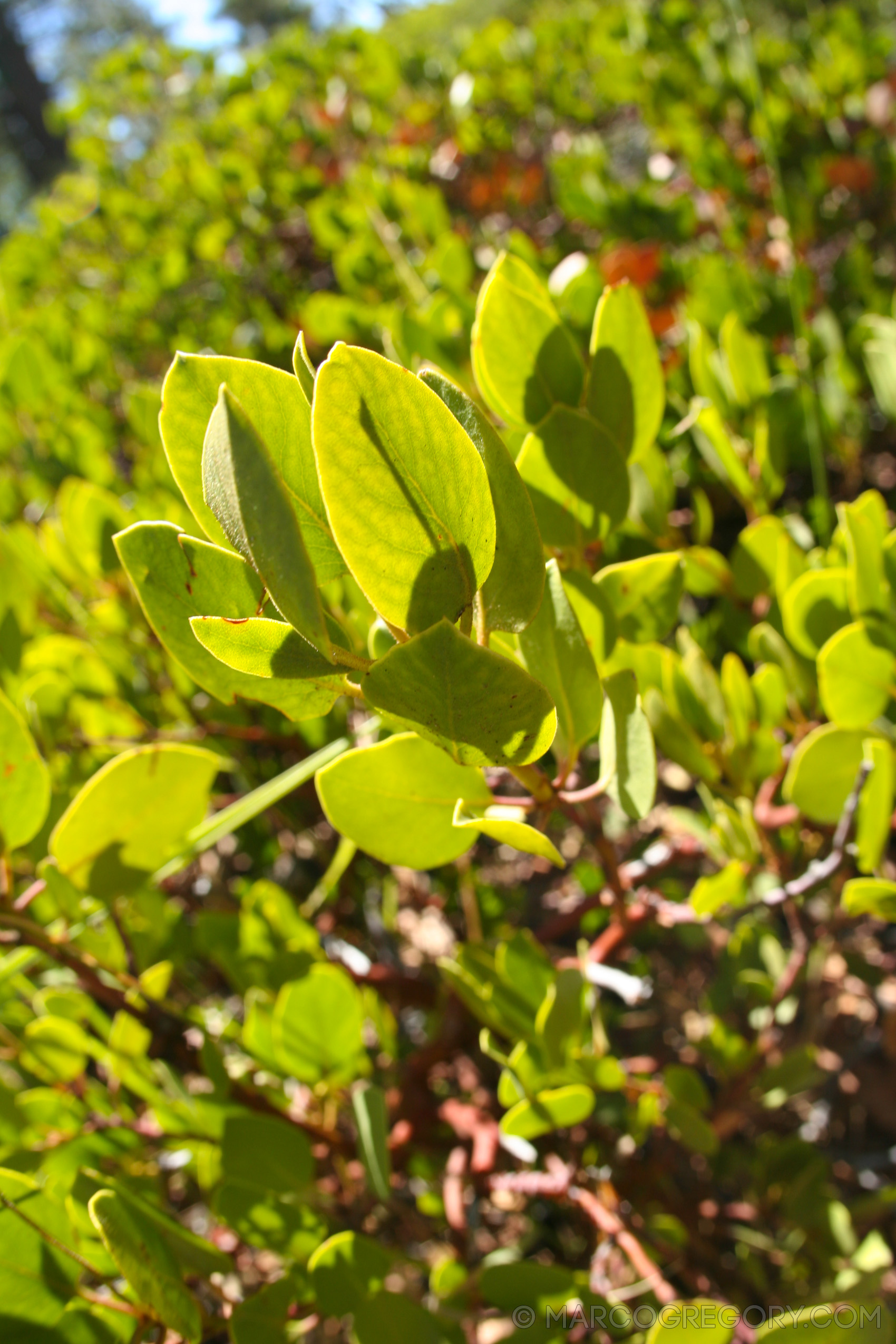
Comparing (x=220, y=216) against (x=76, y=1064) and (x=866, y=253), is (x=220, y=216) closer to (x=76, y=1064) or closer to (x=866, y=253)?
(x=866, y=253)

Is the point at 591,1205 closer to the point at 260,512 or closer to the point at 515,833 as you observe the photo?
the point at 515,833

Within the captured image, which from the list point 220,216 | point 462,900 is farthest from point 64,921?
point 220,216

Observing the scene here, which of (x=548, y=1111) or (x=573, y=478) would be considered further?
(x=548, y=1111)

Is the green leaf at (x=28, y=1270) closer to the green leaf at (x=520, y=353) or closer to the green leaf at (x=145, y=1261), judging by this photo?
the green leaf at (x=145, y=1261)

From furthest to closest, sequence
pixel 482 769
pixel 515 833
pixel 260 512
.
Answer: pixel 482 769 < pixel 515 833 < pixel 260 512

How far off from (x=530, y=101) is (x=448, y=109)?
0.72 ft

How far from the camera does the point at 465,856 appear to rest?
Result: 4.19 feet

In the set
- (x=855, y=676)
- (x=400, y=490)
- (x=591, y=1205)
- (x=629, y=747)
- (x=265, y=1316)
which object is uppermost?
(x=400, y=490)

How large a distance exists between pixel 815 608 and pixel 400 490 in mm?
469

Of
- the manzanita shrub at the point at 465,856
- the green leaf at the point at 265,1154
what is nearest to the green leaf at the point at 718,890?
the manzanita shrub at the point at 465,856

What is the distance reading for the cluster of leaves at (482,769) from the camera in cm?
48

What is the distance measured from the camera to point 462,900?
1.31 metres

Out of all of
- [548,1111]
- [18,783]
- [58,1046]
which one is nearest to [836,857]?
[548,1111]

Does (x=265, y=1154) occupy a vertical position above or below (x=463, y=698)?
below
